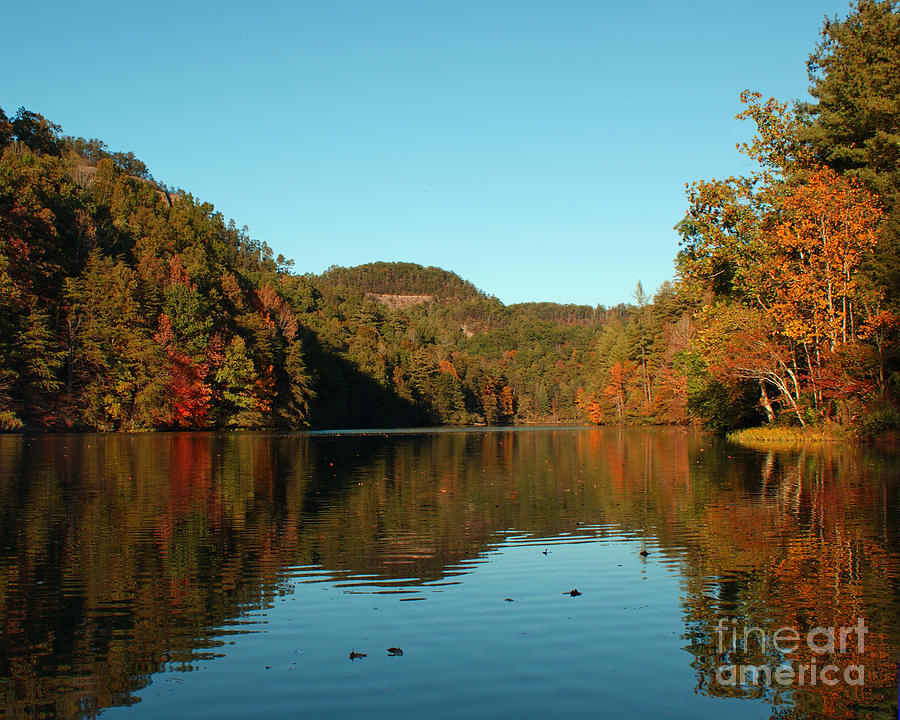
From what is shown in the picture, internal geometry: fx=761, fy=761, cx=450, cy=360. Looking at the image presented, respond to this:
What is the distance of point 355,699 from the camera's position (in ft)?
20.0

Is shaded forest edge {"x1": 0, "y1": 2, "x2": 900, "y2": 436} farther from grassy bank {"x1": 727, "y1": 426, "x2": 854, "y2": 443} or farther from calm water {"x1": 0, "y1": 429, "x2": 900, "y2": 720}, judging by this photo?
calm water {"x1": 0, "y1": 429, "x2": 900, "y2": 720}

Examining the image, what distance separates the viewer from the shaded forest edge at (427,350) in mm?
38781

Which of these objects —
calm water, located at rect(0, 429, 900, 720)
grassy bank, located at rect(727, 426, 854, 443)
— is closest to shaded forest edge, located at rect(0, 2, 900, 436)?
grassy bank, located at rect(727, 426, 854, 443)

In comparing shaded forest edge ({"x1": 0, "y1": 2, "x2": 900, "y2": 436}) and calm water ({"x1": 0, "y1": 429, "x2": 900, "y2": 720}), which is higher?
shaded forest edge ({"x1": 0, "y1": 2, "x2": 900, "y2": 436})

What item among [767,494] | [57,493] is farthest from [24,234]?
[767,494]

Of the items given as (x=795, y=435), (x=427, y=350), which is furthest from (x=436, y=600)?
(x=427, y=350)

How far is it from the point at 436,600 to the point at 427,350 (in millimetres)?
153602

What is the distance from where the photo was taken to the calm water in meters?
6.16

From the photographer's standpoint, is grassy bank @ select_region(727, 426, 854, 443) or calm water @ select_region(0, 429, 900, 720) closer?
calm water @ select_region(0, 429, 900, 720)

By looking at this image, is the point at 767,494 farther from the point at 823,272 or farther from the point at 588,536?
the point at 823,272

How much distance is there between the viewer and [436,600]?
361 inches

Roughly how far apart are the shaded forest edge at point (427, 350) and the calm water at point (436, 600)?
23.0 metres

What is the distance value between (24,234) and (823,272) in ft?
215

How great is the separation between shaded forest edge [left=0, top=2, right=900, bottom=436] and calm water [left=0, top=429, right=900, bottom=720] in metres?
23.0
